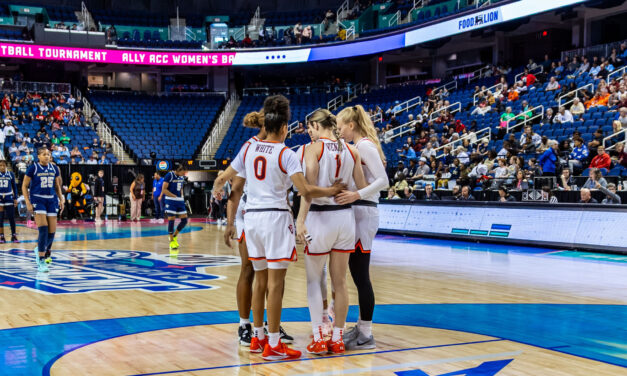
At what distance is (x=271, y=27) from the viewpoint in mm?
39000

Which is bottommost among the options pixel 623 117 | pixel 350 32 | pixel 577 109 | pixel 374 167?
pixel 374 167

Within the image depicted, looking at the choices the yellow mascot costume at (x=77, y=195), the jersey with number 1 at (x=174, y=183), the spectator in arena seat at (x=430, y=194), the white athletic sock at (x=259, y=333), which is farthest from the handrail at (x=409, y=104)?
the white athletic sock at (x=259, y=333)

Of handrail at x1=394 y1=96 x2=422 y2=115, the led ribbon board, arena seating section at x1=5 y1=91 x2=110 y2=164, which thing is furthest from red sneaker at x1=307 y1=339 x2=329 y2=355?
arena seating section at x1=5 y1=91 x2=110 y2=164

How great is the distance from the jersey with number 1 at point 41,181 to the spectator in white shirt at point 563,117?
1346 cm

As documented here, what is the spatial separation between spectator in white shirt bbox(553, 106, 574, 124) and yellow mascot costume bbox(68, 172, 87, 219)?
17350 millimetres

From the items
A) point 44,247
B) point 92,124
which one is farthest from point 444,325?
point 92,124

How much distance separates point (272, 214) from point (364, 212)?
0.82 meters

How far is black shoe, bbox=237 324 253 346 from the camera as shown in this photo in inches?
220

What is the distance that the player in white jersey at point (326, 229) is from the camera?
5.25 meters

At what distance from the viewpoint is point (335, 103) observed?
3444 cm

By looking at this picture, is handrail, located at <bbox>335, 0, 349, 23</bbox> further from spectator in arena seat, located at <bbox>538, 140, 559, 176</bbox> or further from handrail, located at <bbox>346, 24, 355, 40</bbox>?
spectator in arena seat, located at <bbox>538, 140, 559, 176</bbox>

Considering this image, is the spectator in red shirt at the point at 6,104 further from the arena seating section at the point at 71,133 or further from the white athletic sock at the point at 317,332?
the white athletic sock at the point at 317,332

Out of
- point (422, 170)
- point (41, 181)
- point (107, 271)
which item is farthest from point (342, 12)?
point (107, 271)

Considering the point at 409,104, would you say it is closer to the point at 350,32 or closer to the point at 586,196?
the point at 350,32
